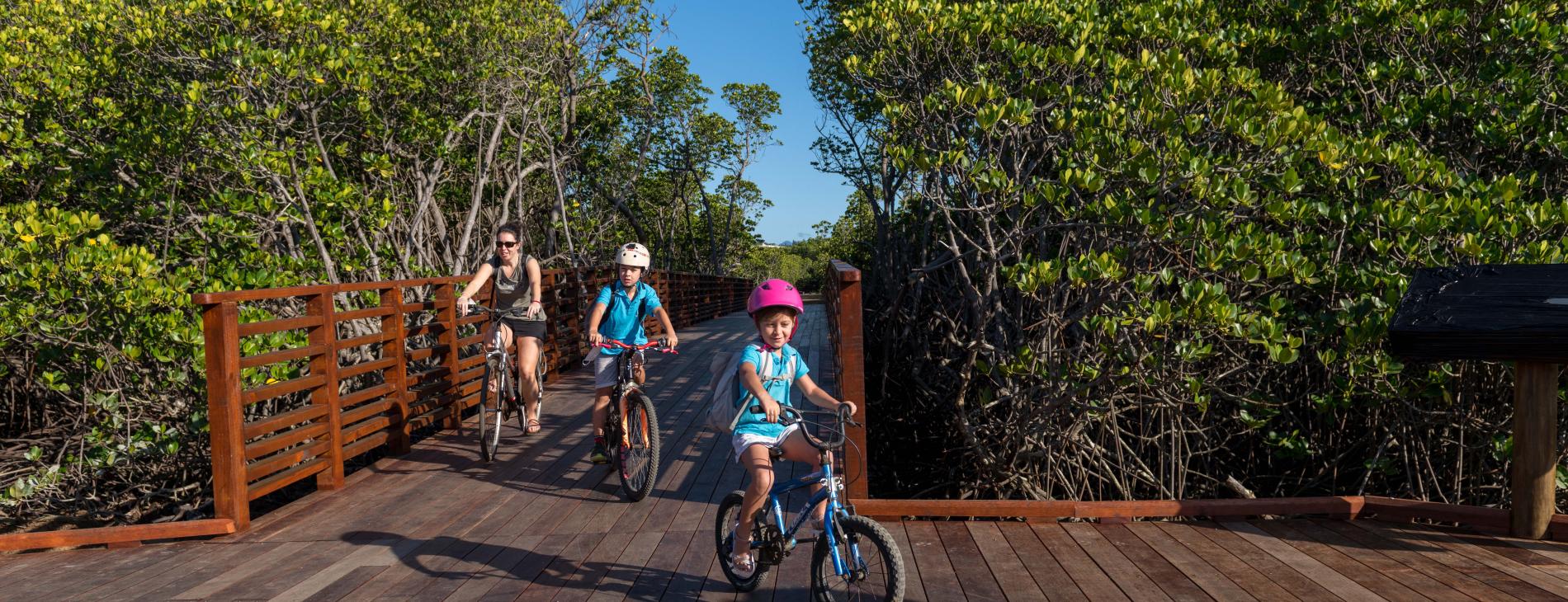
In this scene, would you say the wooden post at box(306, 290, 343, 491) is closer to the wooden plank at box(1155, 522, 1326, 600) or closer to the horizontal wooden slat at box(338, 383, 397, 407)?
the horizontal wooden slat at box(338, 383, 397, 407)

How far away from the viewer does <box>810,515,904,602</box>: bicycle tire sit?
3.03 meters

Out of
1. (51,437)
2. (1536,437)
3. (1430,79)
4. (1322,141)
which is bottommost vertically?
(51,437)

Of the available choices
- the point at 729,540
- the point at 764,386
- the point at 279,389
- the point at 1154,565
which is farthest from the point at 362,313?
the point at 1154,565

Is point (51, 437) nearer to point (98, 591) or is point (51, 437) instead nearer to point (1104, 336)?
point (98, 591)

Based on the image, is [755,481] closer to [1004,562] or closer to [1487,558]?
[1004,562]

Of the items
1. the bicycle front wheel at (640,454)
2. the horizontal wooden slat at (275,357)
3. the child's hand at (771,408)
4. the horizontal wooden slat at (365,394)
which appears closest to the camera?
the child's hand at (771,408)

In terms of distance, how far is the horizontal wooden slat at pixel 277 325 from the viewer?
4863 millimetres

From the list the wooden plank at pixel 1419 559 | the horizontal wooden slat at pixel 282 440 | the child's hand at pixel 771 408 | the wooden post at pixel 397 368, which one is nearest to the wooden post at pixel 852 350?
the child's hand at pixel 771 408

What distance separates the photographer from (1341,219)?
17.5ft

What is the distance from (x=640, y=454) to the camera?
5.24 m

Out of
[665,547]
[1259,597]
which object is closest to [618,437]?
[665,547]

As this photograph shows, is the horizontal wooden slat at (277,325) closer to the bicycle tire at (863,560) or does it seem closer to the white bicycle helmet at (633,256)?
the white bicycle helmet at (633,256)

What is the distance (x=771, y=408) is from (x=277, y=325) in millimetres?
3177

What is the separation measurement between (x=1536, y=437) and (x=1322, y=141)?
1665 mm
